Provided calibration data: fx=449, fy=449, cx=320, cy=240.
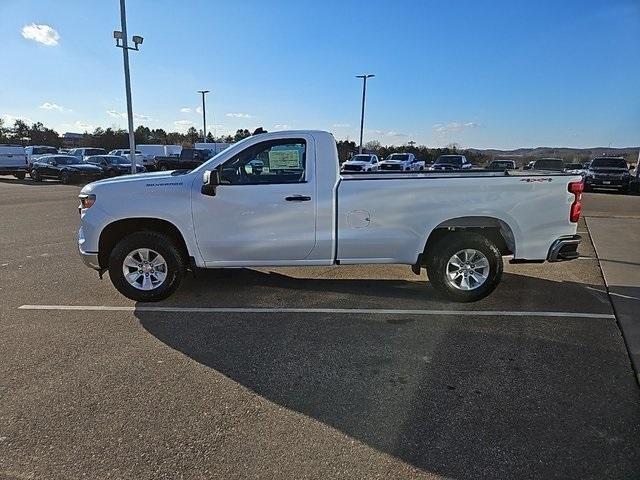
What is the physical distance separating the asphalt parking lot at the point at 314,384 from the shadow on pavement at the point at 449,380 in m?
0.01

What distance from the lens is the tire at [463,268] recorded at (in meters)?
5.23

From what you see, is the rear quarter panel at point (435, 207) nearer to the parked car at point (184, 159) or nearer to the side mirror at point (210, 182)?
the side mirror at point (210, 182)

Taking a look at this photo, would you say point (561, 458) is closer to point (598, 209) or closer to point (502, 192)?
point (502, 192)

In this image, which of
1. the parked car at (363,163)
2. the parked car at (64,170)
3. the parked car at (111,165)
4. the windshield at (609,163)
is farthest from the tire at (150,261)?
the windshield at (609,163)

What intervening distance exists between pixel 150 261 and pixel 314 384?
2.79 m

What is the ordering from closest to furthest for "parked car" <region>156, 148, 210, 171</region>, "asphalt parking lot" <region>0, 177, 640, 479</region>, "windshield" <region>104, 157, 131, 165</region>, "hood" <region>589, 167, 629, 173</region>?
"asphalt parking lot" <region>0, 177, 640, 479</region> → "hood" <region>589, 167, 629, 173</region> → "windshield" <region>104, 157, 131, 165</region> → "parked car" <region>156, 148, 210, 171</region>

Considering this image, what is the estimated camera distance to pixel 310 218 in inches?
203

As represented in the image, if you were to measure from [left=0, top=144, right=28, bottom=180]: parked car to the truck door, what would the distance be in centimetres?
2930

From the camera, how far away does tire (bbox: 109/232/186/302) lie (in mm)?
5195

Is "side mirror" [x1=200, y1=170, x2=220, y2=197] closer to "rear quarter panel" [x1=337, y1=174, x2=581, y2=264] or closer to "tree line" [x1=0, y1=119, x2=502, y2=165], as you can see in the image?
"rear quarter panel" [x1=337, y1=174, x2=581, y2=264]

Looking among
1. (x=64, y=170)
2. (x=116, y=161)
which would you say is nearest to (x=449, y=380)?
(x=64, y=170)

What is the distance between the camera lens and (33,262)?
7211mm

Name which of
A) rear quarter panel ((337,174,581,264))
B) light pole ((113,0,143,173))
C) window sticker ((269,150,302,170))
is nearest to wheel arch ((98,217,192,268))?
window sticker ((269,150,302,170))

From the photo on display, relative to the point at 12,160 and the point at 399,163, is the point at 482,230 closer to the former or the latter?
the point at 399,163
